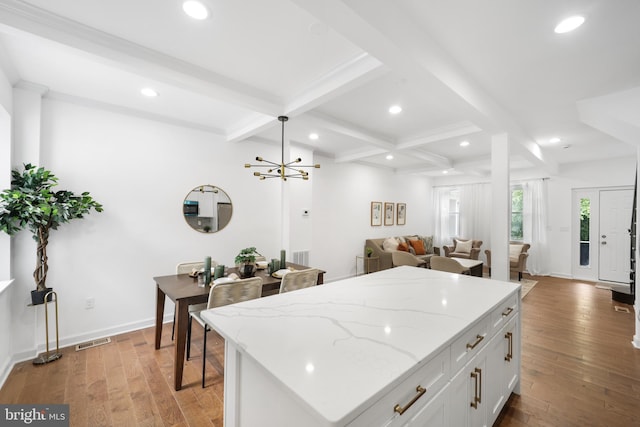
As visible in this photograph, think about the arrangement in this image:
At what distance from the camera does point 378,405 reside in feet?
2.74

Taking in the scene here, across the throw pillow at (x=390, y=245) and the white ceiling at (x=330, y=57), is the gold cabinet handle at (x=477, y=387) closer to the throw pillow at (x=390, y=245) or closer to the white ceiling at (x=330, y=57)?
the white ceiling at (x=330, y=57)

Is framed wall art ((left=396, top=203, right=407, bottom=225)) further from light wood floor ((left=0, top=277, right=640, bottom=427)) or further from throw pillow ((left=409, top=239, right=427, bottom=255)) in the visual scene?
light wood floor ((left=0, top=277, right=640, bottom=427))

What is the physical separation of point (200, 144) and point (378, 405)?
3.71m

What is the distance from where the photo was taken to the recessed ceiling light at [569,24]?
1655 mm

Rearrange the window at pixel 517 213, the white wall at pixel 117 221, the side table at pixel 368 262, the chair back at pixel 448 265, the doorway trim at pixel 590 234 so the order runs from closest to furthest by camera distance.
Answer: the white wall at pixel 117 221 → the chair back at pixel 448 265 → the doorway trim at pixel 590 234 → the side table at pixel 368 262 → the window at pixel 517 213

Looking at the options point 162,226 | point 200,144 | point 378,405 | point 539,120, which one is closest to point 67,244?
point 162,226

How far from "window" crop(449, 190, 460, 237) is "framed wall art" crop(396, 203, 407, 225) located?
1.62 metres

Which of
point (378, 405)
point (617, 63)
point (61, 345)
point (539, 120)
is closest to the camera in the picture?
point (378, 405)

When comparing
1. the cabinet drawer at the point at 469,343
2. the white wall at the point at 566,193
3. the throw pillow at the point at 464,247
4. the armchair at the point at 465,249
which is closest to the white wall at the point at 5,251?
the cabinet drawer at the point at 469,343

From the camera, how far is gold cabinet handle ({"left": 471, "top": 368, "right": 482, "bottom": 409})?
1.43 m

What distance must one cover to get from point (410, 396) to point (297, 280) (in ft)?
6.10

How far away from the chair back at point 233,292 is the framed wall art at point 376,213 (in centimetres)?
443

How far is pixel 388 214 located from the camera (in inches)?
272

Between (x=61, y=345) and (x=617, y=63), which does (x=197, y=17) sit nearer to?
(x=617, y=63)
